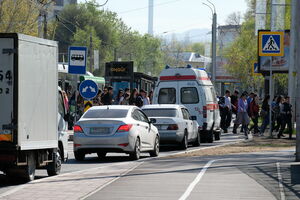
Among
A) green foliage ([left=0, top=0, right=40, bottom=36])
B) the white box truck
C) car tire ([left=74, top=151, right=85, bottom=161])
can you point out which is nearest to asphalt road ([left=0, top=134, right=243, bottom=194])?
car tire ([left=74, top=151, right=85, bottom=161])

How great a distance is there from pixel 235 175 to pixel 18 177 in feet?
14.0

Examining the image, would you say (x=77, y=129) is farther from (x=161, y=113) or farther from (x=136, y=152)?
(x=161, y=113)

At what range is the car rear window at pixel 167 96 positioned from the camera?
31.7 m

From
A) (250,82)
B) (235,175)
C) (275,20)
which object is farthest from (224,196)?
(250,82)

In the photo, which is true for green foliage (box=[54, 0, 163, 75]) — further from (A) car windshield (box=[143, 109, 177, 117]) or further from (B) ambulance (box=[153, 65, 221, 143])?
(A) car windshield (box=[143, 109, 177, 117])

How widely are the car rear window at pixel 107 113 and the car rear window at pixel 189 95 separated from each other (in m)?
9.07

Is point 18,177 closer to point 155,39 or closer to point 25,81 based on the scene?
point 25,81

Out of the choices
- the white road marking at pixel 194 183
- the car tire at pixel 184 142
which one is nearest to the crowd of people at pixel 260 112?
the car tire at pixel 184 142

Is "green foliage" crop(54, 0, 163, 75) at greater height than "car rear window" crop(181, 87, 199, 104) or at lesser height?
greater

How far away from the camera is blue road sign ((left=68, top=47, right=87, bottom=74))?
28609 mm

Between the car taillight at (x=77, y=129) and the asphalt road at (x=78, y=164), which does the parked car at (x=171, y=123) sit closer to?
the asphalt road at (x=78, y=164)

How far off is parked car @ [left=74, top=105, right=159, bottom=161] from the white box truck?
166 inches

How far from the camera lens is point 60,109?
61.6ft

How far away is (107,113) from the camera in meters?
22.5
